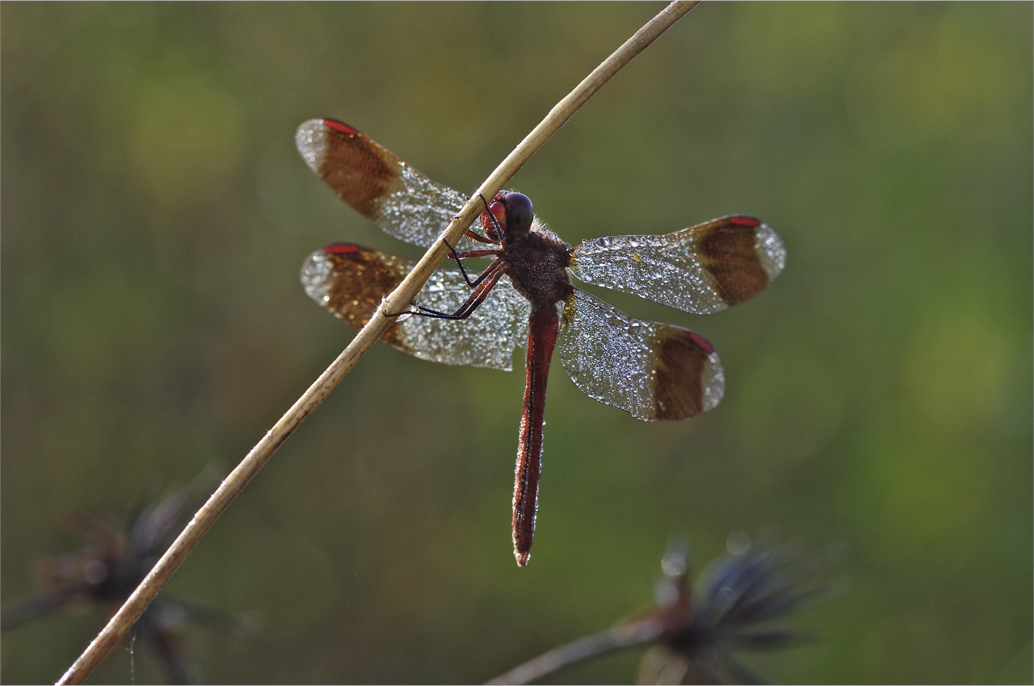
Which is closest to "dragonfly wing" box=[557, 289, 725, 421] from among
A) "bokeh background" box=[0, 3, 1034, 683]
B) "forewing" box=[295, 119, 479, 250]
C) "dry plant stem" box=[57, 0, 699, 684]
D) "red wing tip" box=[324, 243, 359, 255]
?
"forewing" box=[295, 119, 479, 250]

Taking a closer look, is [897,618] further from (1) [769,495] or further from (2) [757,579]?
(2) [757,579]

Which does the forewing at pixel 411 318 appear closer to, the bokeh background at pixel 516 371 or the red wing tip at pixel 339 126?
the red wing tip at pixel 339 126

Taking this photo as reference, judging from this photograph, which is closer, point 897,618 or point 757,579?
point 757,579

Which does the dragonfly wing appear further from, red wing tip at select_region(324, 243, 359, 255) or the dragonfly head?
red wing tip at select_region(324, 243, 359, 255)

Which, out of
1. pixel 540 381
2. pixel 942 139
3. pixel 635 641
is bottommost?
pixel 635 641

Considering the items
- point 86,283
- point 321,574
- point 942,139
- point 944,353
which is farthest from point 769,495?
point 86,283

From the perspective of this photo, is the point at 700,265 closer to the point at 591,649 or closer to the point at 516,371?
the point at 591,649

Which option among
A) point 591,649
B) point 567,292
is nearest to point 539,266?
point 567,292
